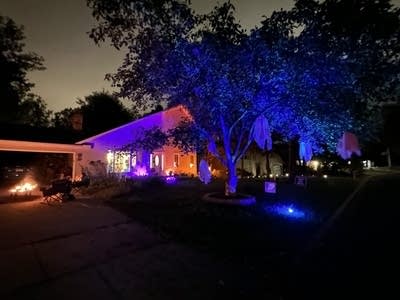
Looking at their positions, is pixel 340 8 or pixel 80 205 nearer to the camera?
pixel 340 8

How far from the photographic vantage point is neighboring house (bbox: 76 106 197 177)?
19.8 m

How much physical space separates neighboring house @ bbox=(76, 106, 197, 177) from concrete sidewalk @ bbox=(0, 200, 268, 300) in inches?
408

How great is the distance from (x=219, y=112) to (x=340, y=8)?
5.09 meters

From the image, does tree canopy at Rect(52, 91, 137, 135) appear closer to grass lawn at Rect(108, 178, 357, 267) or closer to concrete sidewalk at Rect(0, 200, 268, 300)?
grass lawn at Rect(108, 178, 357, 267)

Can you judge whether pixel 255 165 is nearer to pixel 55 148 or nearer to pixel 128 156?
pixel 128 156

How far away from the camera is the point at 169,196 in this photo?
14188 mm

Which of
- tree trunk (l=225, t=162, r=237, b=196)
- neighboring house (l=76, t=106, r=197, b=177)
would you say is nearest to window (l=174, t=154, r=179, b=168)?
neighboring house (l=76, t=106, r=197, b=177)

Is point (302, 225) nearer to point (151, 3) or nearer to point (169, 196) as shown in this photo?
point (169, 196)

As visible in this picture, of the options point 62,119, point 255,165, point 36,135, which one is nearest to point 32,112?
point 62,119

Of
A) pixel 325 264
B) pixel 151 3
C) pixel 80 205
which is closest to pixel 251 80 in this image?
pixel 151 3

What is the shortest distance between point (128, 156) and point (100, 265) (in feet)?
53.9

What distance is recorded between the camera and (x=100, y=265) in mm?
5762

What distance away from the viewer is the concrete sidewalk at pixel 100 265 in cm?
476

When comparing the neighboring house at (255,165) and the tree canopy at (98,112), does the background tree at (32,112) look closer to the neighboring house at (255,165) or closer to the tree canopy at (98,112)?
the tree canopy at (98,112)
